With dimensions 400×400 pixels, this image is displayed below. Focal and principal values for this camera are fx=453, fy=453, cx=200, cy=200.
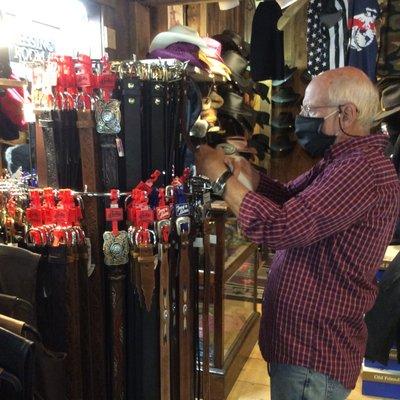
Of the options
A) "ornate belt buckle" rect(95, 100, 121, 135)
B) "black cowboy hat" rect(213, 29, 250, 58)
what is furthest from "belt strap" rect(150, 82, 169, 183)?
"black cowboy hat" rect(213, 29, 250, 58)

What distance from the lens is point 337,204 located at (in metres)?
1.18

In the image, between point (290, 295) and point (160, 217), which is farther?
point (290, 295)

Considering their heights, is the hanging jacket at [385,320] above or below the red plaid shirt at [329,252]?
below

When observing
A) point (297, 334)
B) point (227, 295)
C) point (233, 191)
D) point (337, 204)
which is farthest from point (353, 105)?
point (227, 295)

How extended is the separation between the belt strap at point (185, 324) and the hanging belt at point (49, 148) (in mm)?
396

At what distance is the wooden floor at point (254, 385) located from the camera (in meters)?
2.48

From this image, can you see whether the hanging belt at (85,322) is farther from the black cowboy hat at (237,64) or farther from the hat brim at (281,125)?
the hat brim at (281,125)

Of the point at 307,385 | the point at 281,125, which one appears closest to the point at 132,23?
the point at 307,385

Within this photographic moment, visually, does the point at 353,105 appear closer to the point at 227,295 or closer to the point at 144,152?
the point at 144,152

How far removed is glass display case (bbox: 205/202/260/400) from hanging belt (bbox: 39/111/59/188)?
105cm

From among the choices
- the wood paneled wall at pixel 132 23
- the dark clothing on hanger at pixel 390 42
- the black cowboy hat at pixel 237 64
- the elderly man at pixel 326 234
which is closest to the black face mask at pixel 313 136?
the elderly man at pixel 326 234

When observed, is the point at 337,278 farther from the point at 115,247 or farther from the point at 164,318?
the point at 115,247

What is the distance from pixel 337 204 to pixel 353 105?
34 cm

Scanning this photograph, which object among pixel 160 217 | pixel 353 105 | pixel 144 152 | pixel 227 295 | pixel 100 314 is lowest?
pixel 227 295
